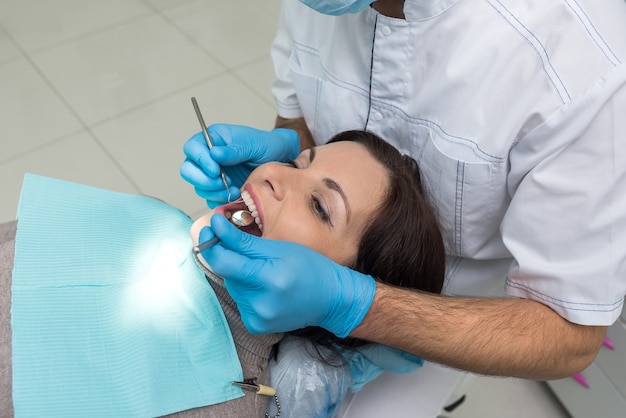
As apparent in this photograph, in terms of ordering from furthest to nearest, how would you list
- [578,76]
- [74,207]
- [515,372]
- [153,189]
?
[153,189] < [74,207] < [515,372] < [578,76]

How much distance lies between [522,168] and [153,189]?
1.64m

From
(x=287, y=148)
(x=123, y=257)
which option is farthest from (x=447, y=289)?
(x=123, y=257)

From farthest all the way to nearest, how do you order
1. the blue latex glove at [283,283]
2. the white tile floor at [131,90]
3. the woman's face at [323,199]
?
1. the white tile floor at [131,90]
2. the woman's face at [323,199]
3. the blue latex glove at [283,283]

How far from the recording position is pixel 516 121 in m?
1.07

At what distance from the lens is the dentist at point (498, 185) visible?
1010mm

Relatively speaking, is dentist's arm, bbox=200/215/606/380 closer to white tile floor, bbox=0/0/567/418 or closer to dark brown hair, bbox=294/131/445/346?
dark brown hair, bbox=294/131/445/346

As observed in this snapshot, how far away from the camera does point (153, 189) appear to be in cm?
237

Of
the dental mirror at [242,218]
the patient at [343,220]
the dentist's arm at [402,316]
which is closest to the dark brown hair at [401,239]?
the patient at [343,220]

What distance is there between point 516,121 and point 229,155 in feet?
2.09

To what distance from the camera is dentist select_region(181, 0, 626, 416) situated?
3.31 ft

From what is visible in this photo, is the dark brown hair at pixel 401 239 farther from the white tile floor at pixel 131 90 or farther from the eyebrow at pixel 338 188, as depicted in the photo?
the white tile floor at pixel 131 90

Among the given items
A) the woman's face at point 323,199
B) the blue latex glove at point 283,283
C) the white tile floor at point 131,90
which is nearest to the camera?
the blue latex glove at point 283,283

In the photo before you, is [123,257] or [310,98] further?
[310,98]

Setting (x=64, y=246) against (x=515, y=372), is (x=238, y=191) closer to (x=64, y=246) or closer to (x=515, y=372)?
(x=64, y=246)
